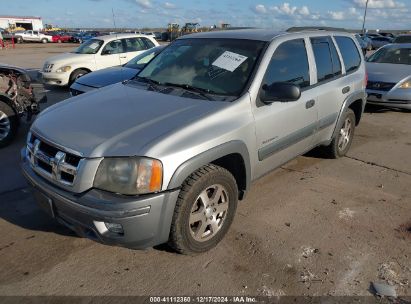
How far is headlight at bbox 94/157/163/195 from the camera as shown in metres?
2.58

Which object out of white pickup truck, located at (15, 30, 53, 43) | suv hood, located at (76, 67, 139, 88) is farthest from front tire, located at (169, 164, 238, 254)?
white pickup truck, located at (15, 30, 53, 43)

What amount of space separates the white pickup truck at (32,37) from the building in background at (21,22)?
717 inches

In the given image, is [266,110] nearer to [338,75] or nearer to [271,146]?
[271,146]

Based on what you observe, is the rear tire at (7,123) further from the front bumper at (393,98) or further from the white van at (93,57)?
the front bumper at (393,98)

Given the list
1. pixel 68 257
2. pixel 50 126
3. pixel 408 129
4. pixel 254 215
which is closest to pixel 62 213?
pixel 68 257

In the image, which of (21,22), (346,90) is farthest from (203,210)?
(21,22)

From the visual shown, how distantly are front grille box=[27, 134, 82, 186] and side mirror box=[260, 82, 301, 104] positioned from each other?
5.59ft

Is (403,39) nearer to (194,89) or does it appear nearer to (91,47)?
(91,47)

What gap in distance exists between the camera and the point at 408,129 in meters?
7.44

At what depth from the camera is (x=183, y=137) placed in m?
2.77

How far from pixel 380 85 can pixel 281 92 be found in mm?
6265

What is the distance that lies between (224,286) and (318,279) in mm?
730

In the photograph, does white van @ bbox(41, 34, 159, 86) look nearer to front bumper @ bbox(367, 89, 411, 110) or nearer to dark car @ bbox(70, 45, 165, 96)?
dark car @ bbox(70, 45, 165, 96)

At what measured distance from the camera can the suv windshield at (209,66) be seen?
3.52m
